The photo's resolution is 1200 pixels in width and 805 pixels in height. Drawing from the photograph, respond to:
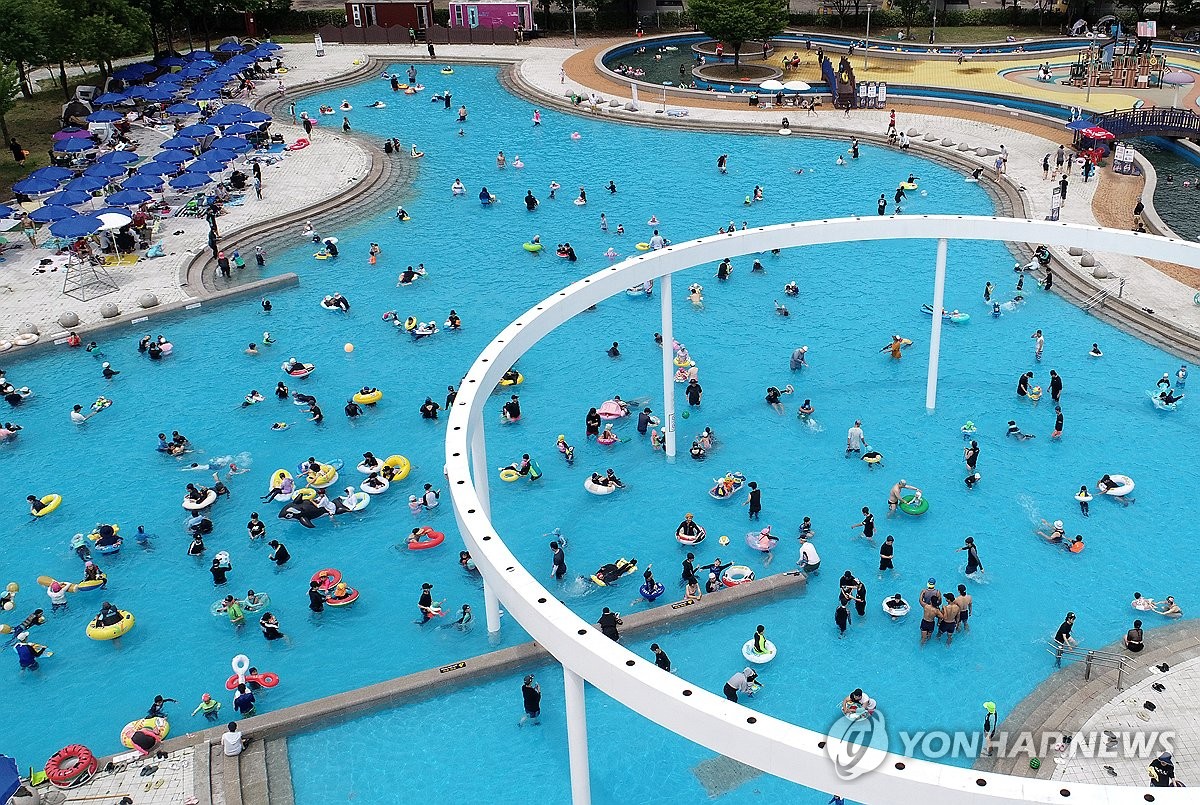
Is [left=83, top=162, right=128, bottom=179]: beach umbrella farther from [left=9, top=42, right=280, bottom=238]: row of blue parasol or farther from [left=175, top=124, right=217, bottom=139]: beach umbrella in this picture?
[left=175, top=124, right=217, bottom=139]: beach umbrella

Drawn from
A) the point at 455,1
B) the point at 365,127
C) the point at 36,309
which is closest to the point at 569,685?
the point at 36,309

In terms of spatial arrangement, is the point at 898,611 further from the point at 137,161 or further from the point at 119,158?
the point at 137,161

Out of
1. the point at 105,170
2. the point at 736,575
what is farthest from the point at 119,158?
the point at 736,575

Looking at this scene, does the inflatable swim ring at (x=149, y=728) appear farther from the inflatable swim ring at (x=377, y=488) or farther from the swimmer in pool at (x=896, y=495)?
the swimmer in pool at (x=896, y=495)

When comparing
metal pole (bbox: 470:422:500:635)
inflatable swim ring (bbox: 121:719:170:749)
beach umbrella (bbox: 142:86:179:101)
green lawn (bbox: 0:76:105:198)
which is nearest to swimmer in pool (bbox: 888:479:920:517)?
metal pole (bbox: 470:422:500:635)

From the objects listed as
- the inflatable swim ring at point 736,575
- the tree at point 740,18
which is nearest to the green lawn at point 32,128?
the tree at point 740,18
